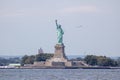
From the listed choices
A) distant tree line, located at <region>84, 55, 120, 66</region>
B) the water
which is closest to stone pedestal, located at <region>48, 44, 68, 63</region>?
distant tree line, located at <region>84, 55, 120, 66</region>

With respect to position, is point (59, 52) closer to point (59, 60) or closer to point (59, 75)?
point (59, 60)

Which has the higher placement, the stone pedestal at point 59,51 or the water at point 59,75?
the stone pedestal at point 59,51

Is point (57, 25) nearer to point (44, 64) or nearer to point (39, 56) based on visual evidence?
point (44, 64)

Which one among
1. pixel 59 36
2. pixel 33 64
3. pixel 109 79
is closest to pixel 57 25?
pixel 59 36

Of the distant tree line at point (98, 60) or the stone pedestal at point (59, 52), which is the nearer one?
the stone pedestal at point (59, 52)

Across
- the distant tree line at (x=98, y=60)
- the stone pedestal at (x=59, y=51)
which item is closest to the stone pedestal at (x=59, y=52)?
the stone pedestal at (x=59, y=51)

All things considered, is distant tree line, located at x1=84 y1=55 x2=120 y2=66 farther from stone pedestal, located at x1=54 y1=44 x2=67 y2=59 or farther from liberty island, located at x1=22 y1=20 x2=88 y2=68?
stone pedestal, located at x1=54 y1=44 x2=67 y2=59

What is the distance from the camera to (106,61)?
134 meters

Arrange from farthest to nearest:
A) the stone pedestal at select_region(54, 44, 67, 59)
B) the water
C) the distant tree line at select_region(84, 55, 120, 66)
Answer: the distant tree line at select_region(84, 55, 120, 66) < the stone pedestal at select_region(54, 44, 67, 59) < the water

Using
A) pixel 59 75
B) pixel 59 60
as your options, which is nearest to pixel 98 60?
pixel 59 60

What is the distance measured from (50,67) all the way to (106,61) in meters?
14.3

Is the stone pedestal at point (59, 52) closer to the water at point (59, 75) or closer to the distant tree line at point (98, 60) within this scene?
the distant tree line at point (98, 60)

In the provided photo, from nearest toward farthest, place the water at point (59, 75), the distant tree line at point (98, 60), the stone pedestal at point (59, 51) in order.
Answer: the water at point (59, 75)
the stone pedestal at point (59, 51)
the distant tree line at point (98, 60)

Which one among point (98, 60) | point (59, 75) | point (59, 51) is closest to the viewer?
point (59, 75)
